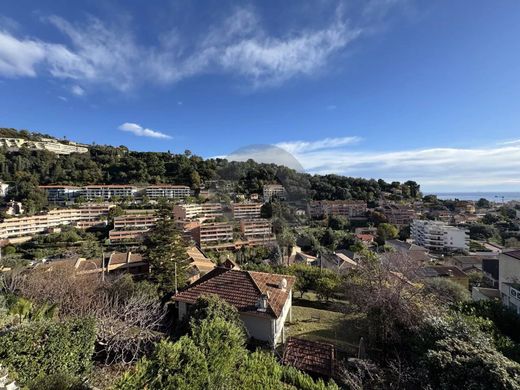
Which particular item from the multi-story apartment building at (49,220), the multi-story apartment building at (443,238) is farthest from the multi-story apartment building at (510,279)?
the multi-story apartment building at (49,220)

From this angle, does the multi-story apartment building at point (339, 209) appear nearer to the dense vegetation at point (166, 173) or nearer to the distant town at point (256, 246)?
the distant town at point (256, 246)

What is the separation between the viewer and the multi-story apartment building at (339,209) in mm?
63188

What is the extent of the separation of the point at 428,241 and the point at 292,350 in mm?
51992

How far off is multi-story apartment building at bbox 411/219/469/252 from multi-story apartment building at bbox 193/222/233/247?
122ft

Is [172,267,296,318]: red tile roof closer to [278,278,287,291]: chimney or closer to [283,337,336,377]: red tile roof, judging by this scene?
[278,278,287,291]: chimney

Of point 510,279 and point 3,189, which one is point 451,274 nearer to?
point 510,279

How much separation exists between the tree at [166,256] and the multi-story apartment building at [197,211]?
3195 centimetres

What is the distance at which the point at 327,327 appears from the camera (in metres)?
11.3

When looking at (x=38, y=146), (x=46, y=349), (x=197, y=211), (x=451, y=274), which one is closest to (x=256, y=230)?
(x=197, y=211)

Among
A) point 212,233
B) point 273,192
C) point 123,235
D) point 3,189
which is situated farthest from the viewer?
point 273,192

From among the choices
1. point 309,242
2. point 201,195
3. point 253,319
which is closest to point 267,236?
point 309,242

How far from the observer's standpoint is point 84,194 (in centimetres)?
5678

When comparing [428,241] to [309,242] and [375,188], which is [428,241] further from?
[375,188]

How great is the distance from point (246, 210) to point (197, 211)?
10.6 metres
